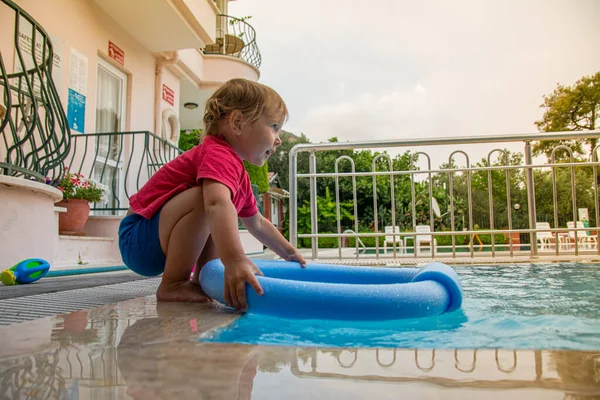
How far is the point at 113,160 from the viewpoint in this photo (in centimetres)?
698

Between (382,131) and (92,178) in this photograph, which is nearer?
(92,178)

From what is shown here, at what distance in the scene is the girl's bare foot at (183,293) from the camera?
1.62 meters

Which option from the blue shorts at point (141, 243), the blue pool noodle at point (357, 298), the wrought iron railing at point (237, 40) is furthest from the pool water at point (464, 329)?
the wrought iron railing at point (237, 40)

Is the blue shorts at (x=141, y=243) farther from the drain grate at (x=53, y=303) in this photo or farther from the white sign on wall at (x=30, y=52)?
the white sign on wall at (x=30, y=52)

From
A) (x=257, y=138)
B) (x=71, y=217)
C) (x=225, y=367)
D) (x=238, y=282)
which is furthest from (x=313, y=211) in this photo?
(x=225, y=367)

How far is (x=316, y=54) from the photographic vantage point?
40438 mm

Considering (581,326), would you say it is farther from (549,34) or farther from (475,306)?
(549,34)

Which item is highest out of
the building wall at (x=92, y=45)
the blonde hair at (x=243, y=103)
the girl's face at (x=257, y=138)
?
the building wall at (x=92, y=45)

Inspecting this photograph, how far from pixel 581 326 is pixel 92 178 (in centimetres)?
670

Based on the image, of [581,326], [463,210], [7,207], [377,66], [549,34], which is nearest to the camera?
[581,326]

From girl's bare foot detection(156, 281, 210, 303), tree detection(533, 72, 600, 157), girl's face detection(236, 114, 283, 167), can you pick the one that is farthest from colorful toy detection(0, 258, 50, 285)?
tree detection(533, 72, 600, 157)

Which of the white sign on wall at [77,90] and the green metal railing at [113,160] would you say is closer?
the white sign on wall at [77,90]

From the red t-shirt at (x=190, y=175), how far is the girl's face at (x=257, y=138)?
7cm

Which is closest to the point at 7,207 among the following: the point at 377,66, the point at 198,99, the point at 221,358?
the point at 221,358
